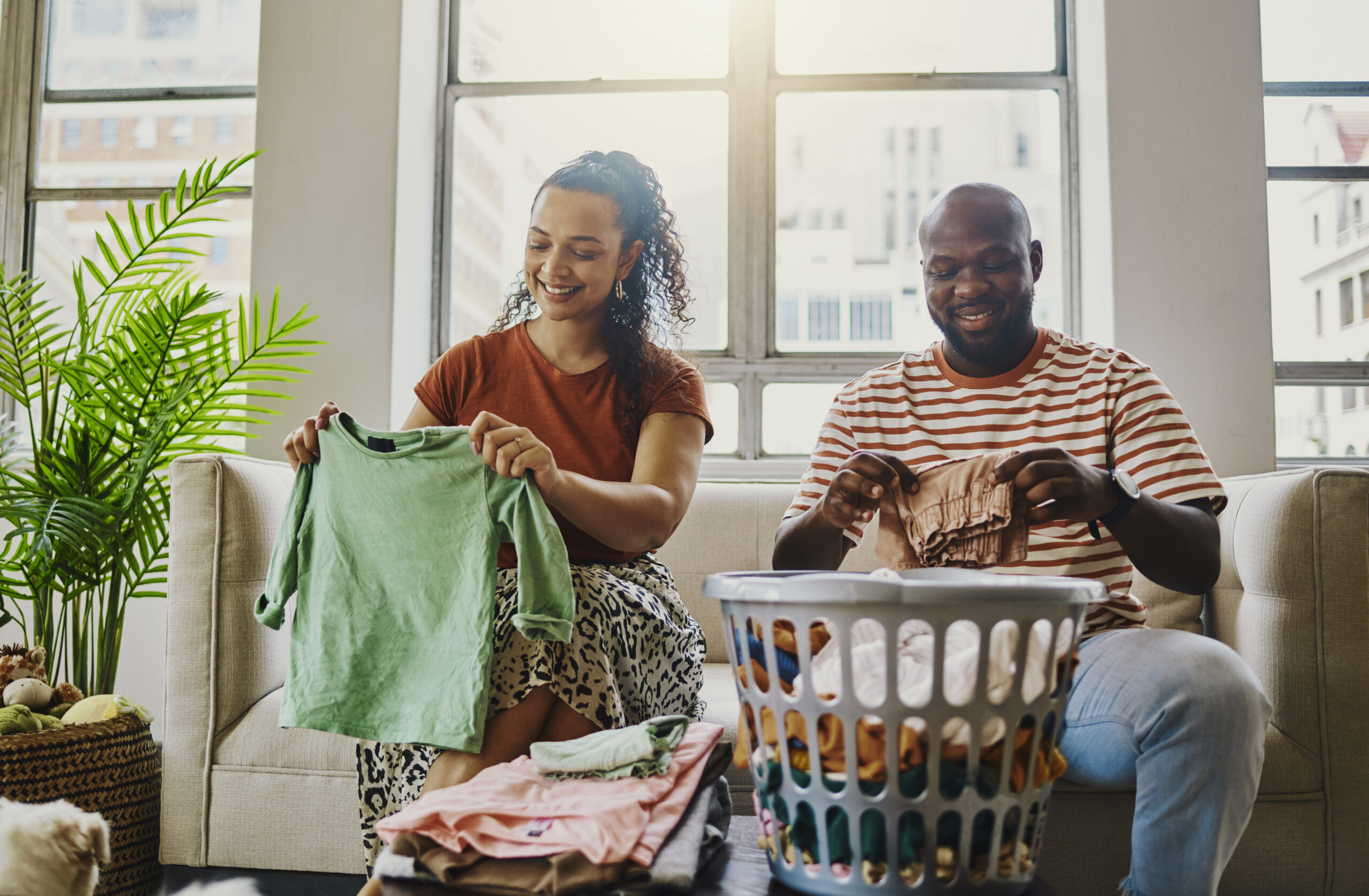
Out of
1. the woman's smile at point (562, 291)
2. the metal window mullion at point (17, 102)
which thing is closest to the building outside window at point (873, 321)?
the woman's smile at point (562, 291)

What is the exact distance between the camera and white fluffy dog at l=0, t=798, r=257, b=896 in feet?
3.24

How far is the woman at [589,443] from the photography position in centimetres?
122

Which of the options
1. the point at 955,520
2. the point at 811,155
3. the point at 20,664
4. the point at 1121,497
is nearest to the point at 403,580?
the point at 955,520

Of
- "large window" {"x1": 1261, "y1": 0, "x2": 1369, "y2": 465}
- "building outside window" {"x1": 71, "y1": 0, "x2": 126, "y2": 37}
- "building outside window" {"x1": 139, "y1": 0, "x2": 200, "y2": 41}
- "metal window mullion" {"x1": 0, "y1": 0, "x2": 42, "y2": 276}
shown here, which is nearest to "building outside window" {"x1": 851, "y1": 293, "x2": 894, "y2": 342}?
"large window" {"x1": 1261, "y1": 0, "x2": 1369, "y2": 465}

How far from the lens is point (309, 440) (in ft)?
4.52

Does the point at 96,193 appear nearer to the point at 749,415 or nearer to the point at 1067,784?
the point at 749,415

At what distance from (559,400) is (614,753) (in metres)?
0.83

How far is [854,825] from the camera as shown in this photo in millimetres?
751

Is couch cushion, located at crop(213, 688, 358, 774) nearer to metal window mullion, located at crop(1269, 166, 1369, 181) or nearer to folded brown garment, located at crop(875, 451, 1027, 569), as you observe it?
folded brown garment, located at crop(875, 451, 1027, 569)

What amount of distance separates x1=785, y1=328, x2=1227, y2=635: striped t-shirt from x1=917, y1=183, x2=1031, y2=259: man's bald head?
0.19 metres

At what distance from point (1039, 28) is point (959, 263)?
1.87 metres

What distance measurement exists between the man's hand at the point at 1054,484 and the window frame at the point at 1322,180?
199 centimetres

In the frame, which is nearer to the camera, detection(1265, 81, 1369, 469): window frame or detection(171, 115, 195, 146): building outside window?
detection(1265, 81, 1369, 469): window frame

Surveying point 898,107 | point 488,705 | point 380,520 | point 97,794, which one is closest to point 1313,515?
point 488,705
